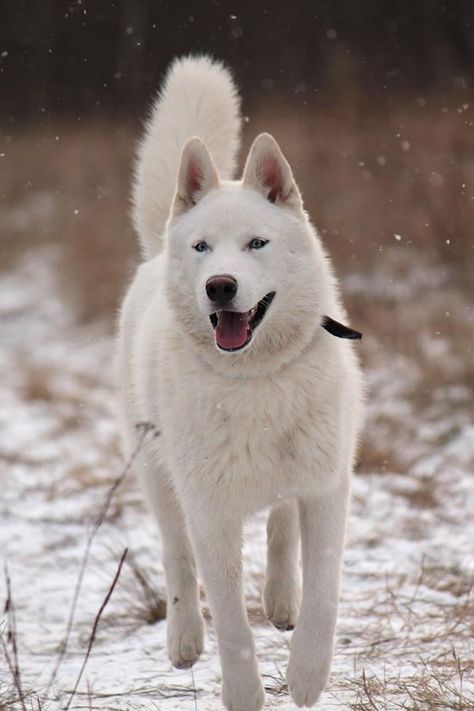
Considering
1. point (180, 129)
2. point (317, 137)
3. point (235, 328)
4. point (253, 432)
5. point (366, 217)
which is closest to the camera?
point (235, 328)

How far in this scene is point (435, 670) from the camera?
Result: 129 inches

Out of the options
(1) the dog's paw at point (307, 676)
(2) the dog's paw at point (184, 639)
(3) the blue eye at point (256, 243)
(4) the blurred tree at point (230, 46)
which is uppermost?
(4) the blurred tree at point (230, 46)

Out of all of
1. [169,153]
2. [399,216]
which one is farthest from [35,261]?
[169,153]

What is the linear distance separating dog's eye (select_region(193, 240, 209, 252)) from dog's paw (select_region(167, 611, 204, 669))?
1317 millimetres

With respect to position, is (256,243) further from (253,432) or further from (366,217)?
(366,217)

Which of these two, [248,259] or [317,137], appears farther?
[317,137]

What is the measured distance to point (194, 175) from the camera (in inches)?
129

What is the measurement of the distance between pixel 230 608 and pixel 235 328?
842mm

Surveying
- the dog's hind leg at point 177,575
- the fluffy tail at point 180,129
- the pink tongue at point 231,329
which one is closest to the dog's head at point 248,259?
the pink tongue at point 231,329

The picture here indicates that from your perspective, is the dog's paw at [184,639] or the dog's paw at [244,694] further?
the dog's paw at [184,639]

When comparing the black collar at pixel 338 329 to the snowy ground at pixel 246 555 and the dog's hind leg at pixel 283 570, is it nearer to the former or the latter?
the dog's hind leg at pixel 283 570

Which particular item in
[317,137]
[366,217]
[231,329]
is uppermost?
[317,137]

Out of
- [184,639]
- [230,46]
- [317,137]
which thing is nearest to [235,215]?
[184,639]

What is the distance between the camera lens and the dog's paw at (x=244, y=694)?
3127mm
